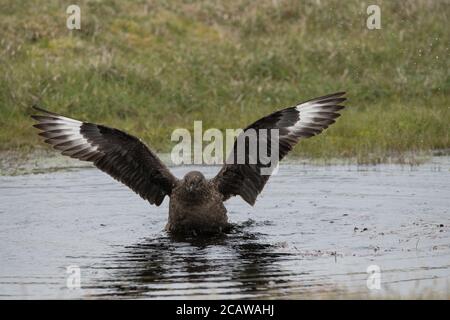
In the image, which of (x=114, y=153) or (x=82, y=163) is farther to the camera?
(x=82, y=163)

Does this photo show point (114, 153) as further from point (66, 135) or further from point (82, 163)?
point (82, 163)

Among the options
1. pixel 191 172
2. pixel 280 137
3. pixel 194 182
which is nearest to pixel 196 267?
pixel 194 182

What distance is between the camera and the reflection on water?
802 centimetres

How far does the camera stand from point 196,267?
28.8ft

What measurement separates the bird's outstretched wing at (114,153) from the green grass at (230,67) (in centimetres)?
384

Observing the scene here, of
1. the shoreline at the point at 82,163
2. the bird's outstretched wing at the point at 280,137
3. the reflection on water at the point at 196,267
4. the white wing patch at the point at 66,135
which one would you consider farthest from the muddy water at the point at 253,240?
the white wing patch at the point at 66,135

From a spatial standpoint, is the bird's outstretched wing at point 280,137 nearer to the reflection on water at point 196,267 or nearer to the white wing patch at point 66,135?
the reflection on water at point 196,267

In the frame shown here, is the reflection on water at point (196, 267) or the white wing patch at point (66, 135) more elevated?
the white wing patch at point (66, 135)

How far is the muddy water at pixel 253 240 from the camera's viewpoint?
809 centimetres

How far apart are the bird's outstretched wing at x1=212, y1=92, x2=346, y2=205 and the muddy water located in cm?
42

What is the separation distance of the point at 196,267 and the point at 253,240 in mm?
1301

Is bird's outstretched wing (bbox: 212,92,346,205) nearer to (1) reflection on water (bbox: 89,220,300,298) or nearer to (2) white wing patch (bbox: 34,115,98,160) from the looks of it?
(1) reflection on water (bbox: 89,220,300,298)

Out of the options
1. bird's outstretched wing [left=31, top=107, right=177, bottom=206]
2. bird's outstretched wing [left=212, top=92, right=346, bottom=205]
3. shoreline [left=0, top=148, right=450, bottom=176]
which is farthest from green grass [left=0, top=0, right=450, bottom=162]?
bird's outstretched wing [left=31, top=107, right=177, bottom=206]

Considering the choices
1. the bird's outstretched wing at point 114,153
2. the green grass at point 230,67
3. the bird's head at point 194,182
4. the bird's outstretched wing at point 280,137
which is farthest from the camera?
the green grass at point 230,67
